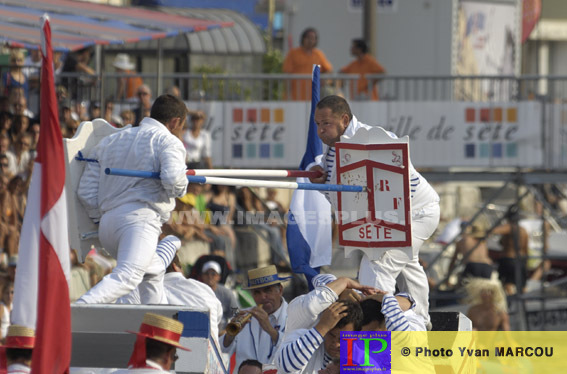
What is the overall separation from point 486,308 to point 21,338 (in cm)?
599

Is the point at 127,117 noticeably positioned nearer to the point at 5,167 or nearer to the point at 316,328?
the point at 5,167

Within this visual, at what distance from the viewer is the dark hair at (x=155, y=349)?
5.76 metres

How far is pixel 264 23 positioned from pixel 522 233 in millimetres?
30205

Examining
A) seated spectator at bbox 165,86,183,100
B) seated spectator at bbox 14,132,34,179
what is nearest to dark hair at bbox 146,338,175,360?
seated spectator at bbox 14,132,34,179

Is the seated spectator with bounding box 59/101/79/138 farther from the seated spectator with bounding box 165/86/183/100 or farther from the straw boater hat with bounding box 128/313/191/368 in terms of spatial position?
the straw boater hat with bounding box 128/313/191/368

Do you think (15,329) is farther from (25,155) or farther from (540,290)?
(540,290)

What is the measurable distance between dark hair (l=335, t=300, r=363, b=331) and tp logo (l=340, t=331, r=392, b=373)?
5cm

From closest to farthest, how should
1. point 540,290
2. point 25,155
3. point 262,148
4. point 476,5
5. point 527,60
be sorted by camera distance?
1. point 25,155
2. point 262,148
3. point 540,290
4. point 476,5
5. point 527,60

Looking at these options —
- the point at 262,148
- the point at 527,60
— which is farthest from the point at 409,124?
the point at 527,60

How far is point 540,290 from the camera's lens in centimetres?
1516

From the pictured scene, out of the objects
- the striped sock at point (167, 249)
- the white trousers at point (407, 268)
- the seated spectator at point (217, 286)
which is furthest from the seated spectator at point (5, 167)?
the white trousers at point (407, 268)

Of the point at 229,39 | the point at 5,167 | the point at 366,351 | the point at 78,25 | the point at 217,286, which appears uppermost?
the point at 229,39

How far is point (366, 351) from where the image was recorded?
20.6 ft

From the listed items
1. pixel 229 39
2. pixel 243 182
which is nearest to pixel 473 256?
pixel 243 182
